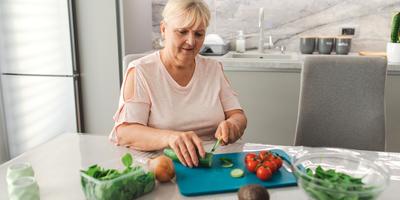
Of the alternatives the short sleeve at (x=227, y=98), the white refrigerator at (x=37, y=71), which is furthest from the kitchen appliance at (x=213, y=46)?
the short sleeve at (x=227, y=98)

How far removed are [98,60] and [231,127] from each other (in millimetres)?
1428

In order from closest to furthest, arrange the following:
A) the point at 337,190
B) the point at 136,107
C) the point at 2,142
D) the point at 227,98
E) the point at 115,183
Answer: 1. the point at 337,190
2. the point at 115,183
3. the point at 136,107
4. the point at 227,98
5. the point at 2,142

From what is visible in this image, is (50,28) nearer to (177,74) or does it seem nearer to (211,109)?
(177,74)

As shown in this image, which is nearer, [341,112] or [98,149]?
[98,149]

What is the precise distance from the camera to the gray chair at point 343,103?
165 cm

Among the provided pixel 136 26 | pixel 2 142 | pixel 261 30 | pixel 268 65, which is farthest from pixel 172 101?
pixel 2 142

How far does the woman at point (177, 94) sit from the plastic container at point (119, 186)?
1.04ft

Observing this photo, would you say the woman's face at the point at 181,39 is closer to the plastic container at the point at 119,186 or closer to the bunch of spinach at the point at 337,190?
the plastic container at the point at 119,186

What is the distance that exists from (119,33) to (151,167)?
5.25 ft

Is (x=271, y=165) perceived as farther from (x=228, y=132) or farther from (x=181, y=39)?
(x=181, y=39)

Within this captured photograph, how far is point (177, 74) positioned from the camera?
1527 millimetres

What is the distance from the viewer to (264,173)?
1.03 m

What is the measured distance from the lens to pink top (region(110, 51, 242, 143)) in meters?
1.39

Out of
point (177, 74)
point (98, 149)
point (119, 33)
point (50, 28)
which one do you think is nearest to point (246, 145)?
point (177, 74)
